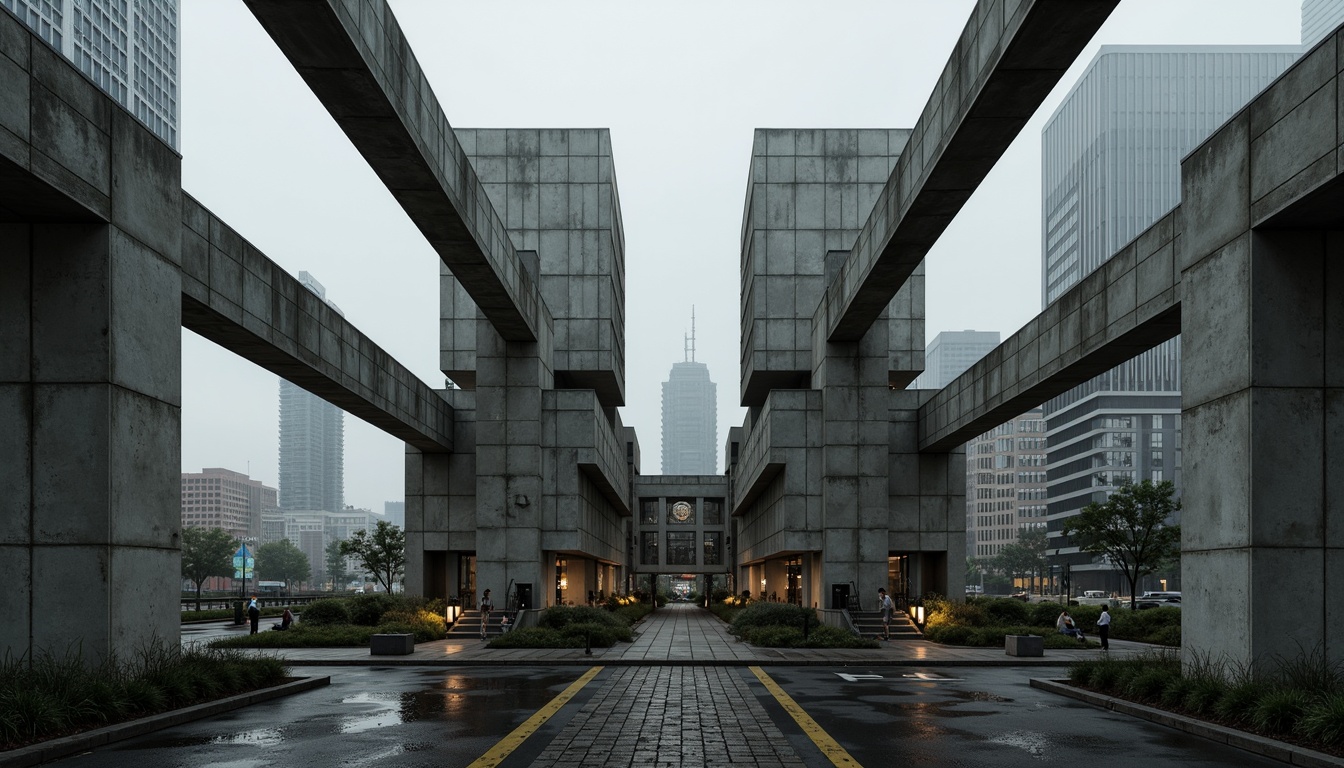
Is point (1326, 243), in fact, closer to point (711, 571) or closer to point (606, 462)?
point (606, 462)

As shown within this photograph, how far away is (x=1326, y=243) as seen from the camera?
1555 centimetres

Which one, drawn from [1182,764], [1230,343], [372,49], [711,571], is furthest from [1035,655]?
[711,571]

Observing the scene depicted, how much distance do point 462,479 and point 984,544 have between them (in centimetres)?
16108

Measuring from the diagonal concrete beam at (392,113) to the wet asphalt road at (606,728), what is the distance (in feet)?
31.6

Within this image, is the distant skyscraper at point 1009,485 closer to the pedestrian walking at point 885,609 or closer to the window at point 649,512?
the window at point 649,512

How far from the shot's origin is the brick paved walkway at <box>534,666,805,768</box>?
11891 mm

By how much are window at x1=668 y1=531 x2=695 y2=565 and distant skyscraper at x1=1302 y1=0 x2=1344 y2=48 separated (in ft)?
493

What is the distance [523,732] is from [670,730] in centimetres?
194

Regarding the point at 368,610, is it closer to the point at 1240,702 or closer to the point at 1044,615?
the point at 1044,615

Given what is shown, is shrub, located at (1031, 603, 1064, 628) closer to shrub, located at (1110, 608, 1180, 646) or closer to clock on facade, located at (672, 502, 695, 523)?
shrub, located at (1110, 608, 1180, 646)

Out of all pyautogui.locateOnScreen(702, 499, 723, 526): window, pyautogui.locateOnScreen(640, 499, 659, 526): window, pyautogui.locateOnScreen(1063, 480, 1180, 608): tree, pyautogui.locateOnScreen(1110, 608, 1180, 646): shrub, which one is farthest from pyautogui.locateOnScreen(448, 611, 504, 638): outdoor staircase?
pyautogui.locateOnScreen(702, 499, 723, 526): window

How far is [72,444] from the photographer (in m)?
15.4

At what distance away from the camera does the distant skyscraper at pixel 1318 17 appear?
577ft

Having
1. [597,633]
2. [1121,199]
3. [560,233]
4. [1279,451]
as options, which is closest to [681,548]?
[560,233]
